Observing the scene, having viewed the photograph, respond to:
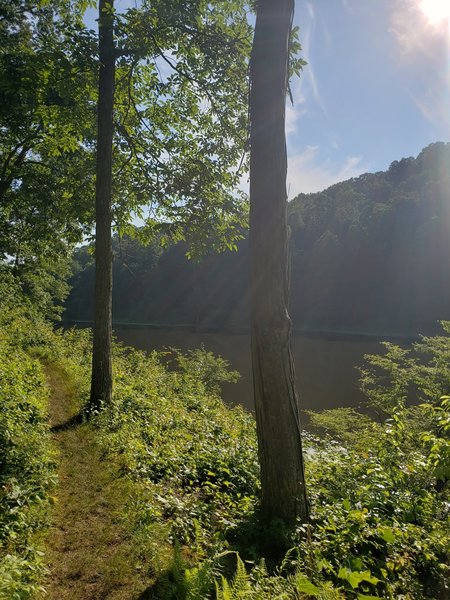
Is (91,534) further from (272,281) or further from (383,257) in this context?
(383,257)

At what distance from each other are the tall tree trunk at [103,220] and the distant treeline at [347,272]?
56.9 meters

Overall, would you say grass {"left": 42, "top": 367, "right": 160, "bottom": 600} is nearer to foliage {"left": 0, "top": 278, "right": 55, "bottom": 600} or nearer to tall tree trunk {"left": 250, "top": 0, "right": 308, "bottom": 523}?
foliage {"left": 0, "top": 278, "right": 55, "bottom": 600}

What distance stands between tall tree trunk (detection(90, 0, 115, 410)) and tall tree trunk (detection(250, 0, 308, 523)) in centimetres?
462

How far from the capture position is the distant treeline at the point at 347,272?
70875 mm

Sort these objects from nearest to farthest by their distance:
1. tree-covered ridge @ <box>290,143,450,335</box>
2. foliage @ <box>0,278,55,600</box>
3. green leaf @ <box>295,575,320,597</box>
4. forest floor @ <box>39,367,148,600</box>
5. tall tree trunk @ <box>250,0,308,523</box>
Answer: green leaf @ <box>295,575,320,597</box> → foliage @ <box>0,278,55,600</box> → forest floor @ <box>39,367,148,600</box> → tall tree trunk @ <box>250,0,308,523</box> → tree-covered ridge @ <box>290,143,450,335</box>

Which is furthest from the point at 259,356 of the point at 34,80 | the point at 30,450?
the point at 34,80

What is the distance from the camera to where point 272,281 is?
3684mm

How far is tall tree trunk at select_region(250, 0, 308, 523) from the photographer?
368 cm

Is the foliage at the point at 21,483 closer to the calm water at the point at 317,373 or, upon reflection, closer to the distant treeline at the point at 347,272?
the calm water at the point at 317,373

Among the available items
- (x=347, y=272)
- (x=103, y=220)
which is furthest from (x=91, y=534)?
(x=347, y=272)

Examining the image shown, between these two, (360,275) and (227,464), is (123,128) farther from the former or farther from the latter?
(360,275)

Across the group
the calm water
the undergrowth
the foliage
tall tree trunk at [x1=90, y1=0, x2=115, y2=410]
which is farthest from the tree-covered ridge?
the foliage

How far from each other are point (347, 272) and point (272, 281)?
83.4 meters

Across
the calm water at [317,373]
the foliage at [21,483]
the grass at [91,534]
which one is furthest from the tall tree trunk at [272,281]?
the calm water at [317,373]
